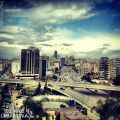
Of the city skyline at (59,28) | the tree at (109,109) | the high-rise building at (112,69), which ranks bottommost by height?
the tree at (109,109)

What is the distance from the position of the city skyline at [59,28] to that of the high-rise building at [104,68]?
0.05 m

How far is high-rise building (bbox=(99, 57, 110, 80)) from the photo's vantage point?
3.46 m

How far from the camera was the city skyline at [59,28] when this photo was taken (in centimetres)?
347

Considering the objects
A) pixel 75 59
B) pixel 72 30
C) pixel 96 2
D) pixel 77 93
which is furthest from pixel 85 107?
pixel 96 2

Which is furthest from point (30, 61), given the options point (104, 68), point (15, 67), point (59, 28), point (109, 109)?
Result: point (109, 109)

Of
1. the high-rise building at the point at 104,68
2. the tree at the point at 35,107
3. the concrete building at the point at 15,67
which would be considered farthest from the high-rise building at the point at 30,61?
the high-rise building at the point at 104,68

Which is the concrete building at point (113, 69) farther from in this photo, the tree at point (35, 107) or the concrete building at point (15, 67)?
the concrete building at point (15, 67)

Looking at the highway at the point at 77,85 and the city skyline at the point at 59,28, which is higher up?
the city skyline at the point at 59,28

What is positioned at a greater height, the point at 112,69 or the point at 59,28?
the point at 59,28

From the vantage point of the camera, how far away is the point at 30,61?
141 inches

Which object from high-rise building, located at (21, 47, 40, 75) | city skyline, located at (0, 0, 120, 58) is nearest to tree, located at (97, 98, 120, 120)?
city skyline, located at (0, 0, 120, 58)

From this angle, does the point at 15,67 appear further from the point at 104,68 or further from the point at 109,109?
the point at 109,109

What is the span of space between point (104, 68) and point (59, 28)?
0.60m

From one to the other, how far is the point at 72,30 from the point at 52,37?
0.71ft
